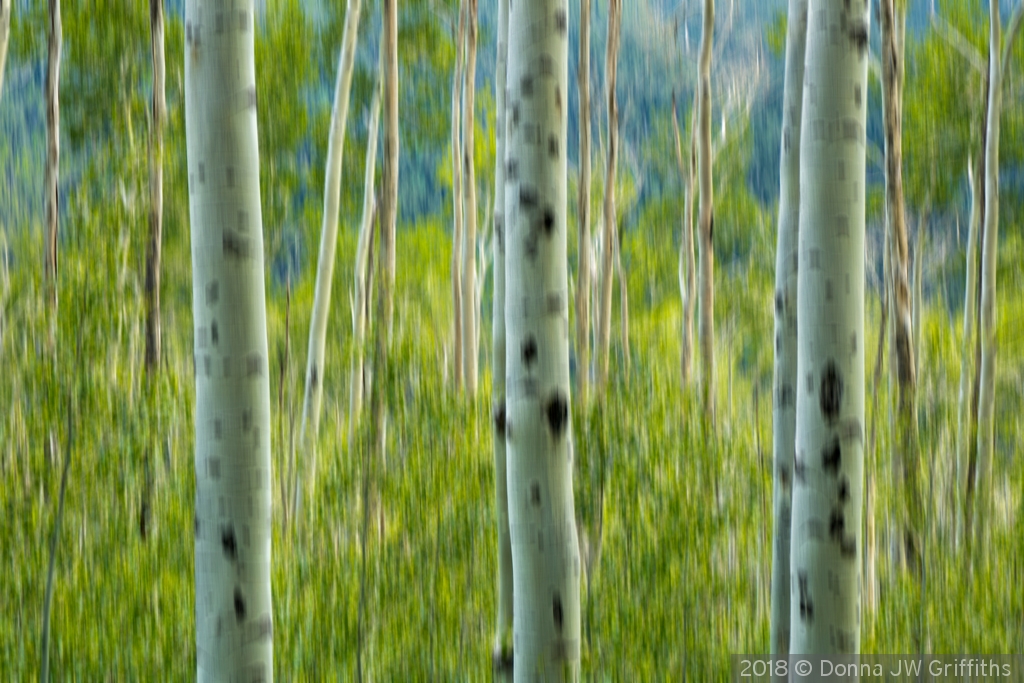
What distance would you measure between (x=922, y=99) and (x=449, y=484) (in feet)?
30.4

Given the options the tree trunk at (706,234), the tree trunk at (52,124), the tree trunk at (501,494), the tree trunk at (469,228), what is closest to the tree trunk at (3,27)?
the tree trunk at (52,124)

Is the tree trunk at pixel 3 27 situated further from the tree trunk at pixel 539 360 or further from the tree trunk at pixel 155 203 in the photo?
the tree trunk at pixel 539 360

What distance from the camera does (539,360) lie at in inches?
103

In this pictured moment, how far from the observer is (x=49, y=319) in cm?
362

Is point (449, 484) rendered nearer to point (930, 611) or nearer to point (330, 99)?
point (930, 611)

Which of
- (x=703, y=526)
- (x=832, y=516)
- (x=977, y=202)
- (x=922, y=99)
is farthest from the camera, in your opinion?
(x=922, y=99)

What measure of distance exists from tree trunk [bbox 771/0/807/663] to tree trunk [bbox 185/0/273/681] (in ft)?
6.57

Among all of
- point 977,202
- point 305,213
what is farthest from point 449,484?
point 305,213

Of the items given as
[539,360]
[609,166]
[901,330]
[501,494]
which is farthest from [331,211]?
[539,360]

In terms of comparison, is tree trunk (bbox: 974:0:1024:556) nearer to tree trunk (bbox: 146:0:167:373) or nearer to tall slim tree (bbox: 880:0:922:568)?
tall slim tree (bbox: 880:0:922:568)

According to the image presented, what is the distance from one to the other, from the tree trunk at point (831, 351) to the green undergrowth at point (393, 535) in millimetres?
1425

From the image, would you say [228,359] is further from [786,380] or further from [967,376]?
[967,376]

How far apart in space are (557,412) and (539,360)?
149mm

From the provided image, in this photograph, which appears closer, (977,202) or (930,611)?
(930,611)
